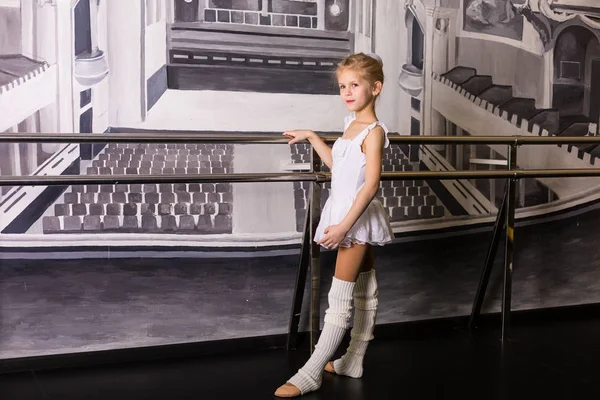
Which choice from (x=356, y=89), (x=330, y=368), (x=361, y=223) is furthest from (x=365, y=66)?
(x=330, y=368)

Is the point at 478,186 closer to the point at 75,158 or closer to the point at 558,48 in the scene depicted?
the point at 558,48

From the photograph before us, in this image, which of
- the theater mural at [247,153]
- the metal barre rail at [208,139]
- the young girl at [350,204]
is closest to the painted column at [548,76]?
the theater mural at [247,153]

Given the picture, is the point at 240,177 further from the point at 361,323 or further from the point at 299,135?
the point at 361,323

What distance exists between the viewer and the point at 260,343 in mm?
2414

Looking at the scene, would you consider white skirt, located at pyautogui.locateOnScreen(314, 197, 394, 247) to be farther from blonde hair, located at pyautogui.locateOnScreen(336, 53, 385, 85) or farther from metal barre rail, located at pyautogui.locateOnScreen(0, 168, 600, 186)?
blonde hair, located at pyautogui.locateOnScreen(336, 53, 385, 85)

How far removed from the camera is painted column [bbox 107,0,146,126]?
2.20 metres

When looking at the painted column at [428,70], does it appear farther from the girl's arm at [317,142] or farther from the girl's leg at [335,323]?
the girl's leg at [335,323]

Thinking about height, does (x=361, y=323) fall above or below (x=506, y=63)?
below

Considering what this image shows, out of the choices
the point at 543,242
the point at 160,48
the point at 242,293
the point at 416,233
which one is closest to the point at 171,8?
the point at 160,48

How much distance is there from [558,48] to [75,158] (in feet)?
6.40

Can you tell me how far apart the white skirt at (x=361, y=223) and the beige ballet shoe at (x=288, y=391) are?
424 millimetres

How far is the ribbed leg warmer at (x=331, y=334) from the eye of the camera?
1930mm

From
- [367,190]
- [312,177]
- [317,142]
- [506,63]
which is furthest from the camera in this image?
[506,63]

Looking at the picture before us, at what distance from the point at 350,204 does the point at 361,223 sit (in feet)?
0.24
